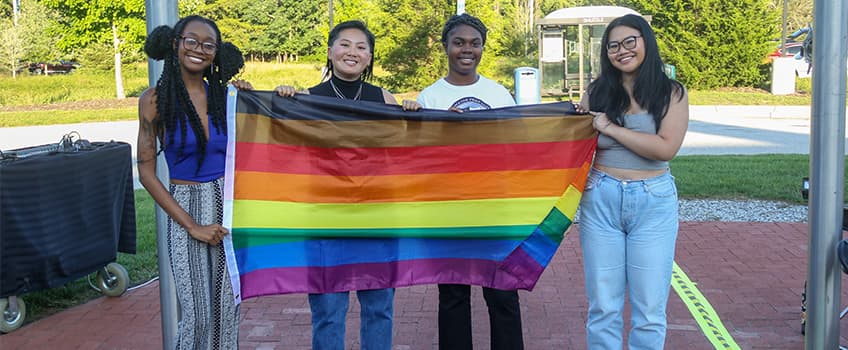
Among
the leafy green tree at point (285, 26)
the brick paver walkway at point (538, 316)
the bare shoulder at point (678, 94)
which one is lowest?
the brick paver walkway at point (538, 316)

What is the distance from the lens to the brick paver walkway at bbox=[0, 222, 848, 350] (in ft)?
17.4

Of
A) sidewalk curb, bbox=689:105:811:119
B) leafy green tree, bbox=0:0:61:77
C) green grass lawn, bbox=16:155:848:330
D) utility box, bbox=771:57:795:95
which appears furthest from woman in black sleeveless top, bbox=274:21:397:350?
leafy green tree, bbox=0:0:61:77

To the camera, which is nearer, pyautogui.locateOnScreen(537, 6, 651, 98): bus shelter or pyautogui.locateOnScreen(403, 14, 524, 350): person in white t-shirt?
pyautogui.locateOnScreen(403, 14, 524, 350): person in white t-shirt

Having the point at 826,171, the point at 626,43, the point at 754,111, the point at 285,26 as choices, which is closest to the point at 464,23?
the point at 626,43

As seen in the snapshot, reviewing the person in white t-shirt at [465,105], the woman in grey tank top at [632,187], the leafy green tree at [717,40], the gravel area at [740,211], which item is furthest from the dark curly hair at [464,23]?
the leafy green tree at [717,40]

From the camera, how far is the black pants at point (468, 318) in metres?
4.21

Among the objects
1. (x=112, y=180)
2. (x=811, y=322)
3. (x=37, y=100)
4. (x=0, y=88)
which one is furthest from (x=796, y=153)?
(x=0, y=88)

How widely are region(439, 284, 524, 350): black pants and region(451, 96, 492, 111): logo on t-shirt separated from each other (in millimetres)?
Answer: 933

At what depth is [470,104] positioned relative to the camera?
4.36 metres

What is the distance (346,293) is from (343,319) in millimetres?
136

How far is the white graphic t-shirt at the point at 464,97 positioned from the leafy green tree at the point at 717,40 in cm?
2631

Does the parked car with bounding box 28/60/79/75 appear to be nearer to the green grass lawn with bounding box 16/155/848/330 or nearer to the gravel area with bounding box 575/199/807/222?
the green grass lawn with bounding box 16/155/848/330

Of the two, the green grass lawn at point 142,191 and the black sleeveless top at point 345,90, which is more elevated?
the black sleeveless top at point 345,90

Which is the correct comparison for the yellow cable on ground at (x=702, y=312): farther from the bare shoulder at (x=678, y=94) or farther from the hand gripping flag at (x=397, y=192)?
the bare shoulder at (x=678, y=94)
